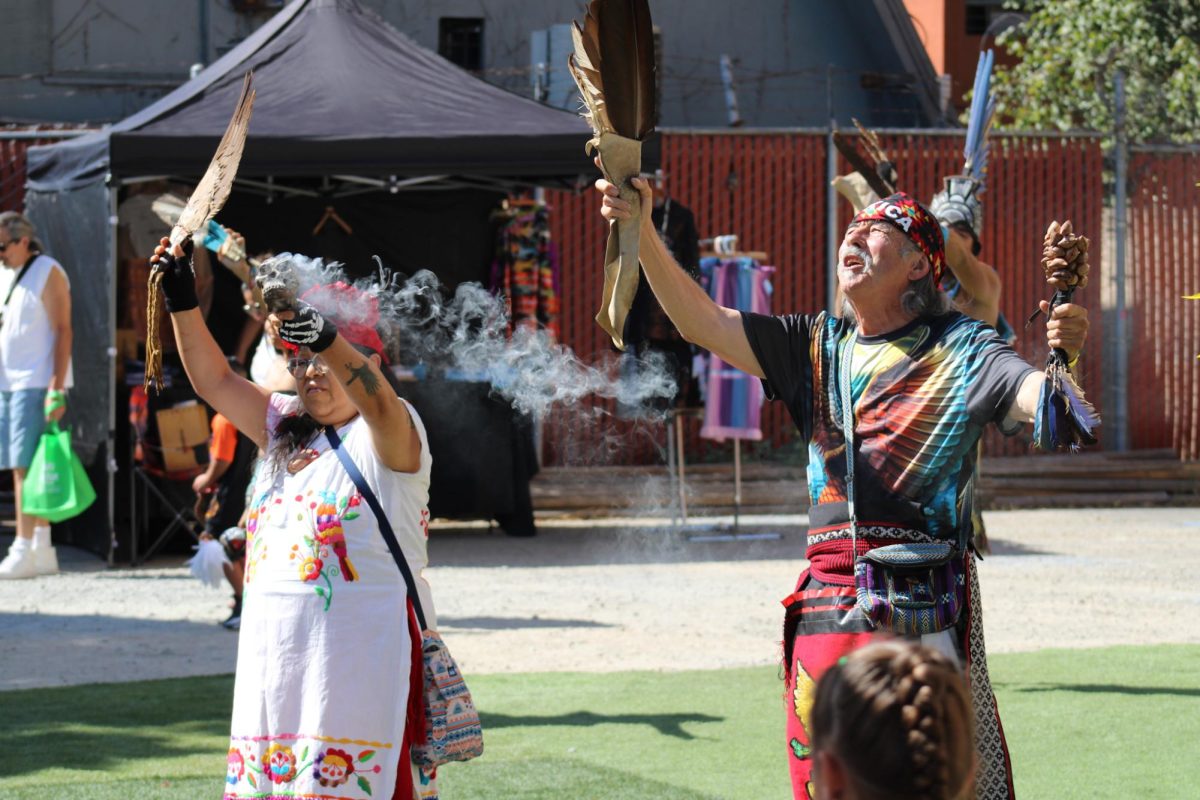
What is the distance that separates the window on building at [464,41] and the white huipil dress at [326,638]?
16.4m

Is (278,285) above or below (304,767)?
above

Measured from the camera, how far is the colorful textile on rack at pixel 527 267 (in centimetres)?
1223

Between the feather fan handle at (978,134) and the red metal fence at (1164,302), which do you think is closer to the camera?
the feather fan handle at (978,134)

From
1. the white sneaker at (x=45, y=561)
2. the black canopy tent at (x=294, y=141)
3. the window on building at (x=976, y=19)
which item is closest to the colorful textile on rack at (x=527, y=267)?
the black canopy tent at (x=294, y=141)

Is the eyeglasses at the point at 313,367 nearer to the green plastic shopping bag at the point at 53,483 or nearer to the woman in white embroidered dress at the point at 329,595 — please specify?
the woman in white embroidered dress at the point at 329,595

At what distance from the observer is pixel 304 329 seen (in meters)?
3.62

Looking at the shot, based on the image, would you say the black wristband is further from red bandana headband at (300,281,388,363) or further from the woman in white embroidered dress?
red bandana headband at (300,281,388,363)

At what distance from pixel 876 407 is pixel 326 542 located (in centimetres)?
128

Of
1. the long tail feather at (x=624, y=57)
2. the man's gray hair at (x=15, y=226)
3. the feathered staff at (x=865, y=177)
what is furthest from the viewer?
the man's gray hair at (x=15, y=226)

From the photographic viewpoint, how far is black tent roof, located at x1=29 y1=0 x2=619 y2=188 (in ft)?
33.3

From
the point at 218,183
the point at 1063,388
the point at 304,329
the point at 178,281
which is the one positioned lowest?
the point at 1063,388

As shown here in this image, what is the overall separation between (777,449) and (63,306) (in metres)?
7.57

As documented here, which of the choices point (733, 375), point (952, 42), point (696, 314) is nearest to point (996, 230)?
point (733, 375)

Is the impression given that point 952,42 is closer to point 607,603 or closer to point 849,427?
point 607,603
